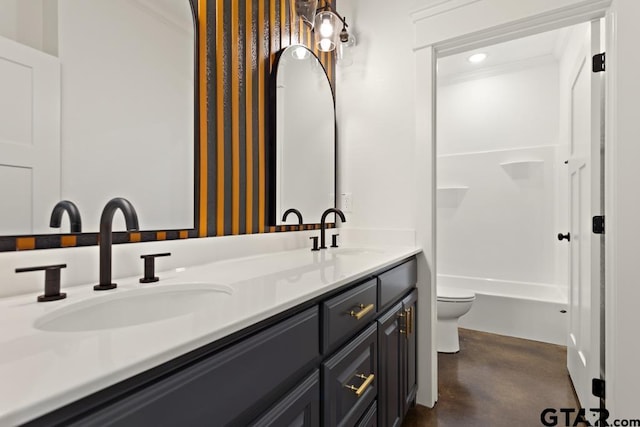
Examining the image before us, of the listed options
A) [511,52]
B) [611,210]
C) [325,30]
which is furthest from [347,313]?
[511,52]

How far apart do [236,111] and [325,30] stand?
871 millimetres

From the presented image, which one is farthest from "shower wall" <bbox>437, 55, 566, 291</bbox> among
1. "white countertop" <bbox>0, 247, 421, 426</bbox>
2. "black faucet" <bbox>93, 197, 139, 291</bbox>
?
"black faucet" <bbox>93, 197, 139, 291</bbox>

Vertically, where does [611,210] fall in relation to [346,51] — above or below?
below

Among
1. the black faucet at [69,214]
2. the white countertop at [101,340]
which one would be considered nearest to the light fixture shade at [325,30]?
the white countertop at [101,340]

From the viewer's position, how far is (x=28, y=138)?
0.78m

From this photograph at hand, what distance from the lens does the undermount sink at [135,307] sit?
0.68m

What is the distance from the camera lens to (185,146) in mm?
1178

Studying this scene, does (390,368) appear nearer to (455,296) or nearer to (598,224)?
→ (598,224)

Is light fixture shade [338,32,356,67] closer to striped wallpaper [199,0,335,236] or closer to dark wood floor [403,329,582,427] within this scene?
striped wallpaper [199,0,335,236]

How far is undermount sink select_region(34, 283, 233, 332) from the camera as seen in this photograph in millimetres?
675

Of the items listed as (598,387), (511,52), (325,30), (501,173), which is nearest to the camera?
(598,387)

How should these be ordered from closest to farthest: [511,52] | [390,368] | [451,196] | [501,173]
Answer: [390,368]
[511,52]
[501,173]
[451,196]

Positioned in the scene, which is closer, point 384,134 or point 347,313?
point 347,313

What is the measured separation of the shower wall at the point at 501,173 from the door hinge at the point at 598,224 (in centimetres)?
162
